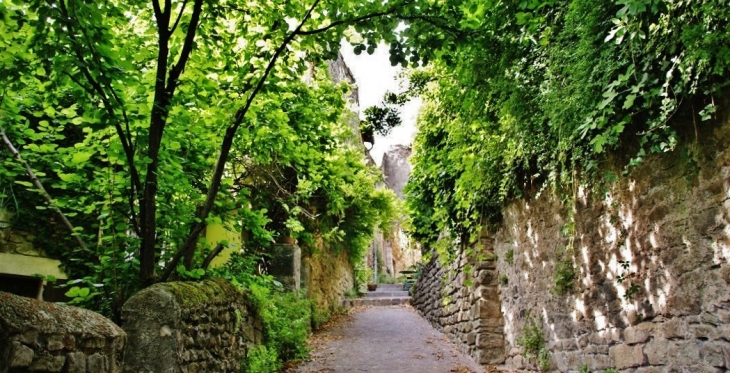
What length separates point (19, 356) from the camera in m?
1.71

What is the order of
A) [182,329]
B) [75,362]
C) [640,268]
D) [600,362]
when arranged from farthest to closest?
[600,362]
[182,329]
[640,268]
[75,362]

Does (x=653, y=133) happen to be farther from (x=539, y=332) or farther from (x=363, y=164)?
(x=363, y=164)

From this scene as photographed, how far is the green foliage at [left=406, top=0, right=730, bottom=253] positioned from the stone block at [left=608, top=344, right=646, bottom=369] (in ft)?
4.22

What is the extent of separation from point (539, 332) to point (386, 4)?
376cm

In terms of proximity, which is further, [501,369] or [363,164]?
[363,164]

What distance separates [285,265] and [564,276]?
18.6ft

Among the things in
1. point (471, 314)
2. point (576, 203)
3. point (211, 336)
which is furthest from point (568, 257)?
point (211, 336)

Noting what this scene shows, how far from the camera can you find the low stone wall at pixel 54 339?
1700 mm

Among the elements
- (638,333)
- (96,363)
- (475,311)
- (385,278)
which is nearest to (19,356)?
(96,363)

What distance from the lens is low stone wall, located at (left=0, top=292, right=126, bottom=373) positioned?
1.70 meters

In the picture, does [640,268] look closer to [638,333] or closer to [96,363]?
[638,333]

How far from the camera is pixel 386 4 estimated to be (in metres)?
3.56

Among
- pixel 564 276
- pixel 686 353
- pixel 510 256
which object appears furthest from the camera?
pixel 510 256

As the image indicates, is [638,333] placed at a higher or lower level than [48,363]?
lower
